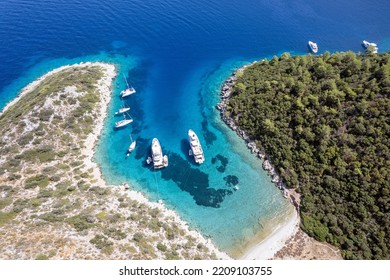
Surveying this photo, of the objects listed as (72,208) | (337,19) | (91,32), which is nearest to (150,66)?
(91,32)

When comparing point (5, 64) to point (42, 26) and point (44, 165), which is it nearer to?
point (42, 26)

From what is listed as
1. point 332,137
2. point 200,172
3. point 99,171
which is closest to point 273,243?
point 200,172

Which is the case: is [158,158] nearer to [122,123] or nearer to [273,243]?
[122,123]

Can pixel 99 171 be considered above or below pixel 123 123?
below

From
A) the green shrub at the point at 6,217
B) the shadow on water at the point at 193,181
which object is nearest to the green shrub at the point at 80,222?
the green shrub at the point at 6,217

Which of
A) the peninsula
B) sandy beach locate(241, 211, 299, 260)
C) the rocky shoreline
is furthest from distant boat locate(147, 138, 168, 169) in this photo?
sandy beach locate(241, 211, 299, 260)

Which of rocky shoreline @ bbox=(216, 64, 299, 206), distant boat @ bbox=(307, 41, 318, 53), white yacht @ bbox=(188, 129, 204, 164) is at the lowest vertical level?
white yacht @ bbox=(188, 129, 204, 164)

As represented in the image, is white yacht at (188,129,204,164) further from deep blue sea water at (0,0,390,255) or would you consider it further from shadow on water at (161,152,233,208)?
shadow on water at (161,152,233,208)
